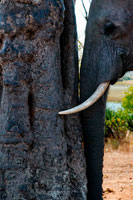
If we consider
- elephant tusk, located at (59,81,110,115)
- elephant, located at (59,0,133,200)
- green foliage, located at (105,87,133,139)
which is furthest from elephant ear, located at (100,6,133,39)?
green foliage, located at (105,87,133,139)

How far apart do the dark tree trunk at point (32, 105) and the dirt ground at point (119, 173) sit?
2.10m

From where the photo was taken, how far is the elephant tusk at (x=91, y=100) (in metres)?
2.24

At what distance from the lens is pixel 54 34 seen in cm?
224

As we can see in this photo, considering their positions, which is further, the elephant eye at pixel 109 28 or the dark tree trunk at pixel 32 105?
the elephant eye at pixel 109 28

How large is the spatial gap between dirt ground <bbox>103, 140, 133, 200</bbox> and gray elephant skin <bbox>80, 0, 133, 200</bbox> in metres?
1.72

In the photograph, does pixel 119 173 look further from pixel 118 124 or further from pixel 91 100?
pixel 91 100

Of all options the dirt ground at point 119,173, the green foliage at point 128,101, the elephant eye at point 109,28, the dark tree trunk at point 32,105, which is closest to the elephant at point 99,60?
the elephant eye at point 109,28

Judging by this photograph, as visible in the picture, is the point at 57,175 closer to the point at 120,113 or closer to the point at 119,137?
the point at 119,137

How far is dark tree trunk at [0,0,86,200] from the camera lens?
2.14 m

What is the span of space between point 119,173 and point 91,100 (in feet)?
11.4

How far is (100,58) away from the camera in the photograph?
2533mm

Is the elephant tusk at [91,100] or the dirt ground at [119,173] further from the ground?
the elephant tusk at [91,100]

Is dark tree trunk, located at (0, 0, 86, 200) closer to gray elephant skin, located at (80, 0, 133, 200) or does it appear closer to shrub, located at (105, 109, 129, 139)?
gray elephant skin, located at (80, 0, 133, 200)

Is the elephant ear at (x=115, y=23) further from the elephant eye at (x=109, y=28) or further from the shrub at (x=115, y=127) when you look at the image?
the shrub at (x=115, y=127)
